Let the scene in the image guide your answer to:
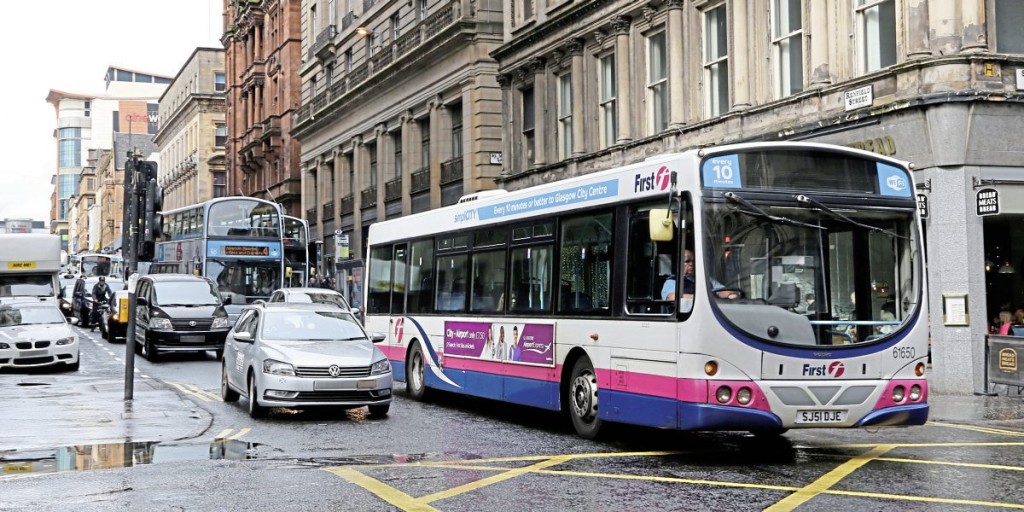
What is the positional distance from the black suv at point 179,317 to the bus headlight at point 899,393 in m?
19.3

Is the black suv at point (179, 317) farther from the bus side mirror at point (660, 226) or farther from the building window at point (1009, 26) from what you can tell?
the bus side mirror at point (660, 226)

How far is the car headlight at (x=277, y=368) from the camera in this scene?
50.6 ft

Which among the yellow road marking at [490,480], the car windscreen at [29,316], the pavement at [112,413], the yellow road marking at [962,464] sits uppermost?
the car windscreen at [29,316]

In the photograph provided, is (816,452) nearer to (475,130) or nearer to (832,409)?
(832,409)

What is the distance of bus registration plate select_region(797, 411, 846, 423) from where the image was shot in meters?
11.4

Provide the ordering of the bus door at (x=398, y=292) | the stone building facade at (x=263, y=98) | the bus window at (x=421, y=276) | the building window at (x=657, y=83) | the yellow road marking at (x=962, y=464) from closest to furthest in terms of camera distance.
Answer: the yellow road marking at (x=962, y=464) → the bus window at (x=421, y=276) → the bus door at (x=398, y=292) → the building window at (x=657, y=83) → the stone building facade at (x=263, y=98)

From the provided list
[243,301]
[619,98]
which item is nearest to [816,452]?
[619,98]

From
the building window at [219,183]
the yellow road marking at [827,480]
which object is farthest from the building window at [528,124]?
the building window at [219,183]

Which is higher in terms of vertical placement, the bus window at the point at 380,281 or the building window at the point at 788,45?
the building window at the point at 788,45

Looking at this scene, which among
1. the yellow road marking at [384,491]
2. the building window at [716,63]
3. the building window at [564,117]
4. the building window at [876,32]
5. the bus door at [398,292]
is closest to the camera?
the yellow road marking at [384,491]

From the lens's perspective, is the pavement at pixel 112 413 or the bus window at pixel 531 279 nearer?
the pavement at pixel 112 413

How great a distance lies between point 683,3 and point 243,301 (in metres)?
17.8

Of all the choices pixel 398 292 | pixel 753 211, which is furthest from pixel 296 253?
pixel 753 211

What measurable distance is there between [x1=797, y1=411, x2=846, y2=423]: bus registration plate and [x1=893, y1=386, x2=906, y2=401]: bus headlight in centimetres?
60
